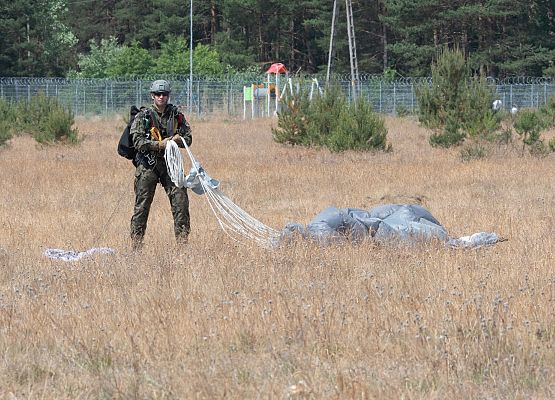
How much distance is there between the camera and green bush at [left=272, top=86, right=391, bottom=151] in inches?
942

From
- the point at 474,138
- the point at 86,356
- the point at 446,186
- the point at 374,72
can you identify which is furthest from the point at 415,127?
the point at 86,356

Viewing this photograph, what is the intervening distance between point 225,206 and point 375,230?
1460 millimetres

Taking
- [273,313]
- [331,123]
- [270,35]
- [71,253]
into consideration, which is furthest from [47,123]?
[270,35]

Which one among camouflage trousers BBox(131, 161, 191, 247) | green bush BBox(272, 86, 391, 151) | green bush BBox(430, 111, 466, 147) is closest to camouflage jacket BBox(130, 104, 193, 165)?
camouflage trousers BBox(131, 161, 191, 247)

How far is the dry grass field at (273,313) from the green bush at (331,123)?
33.1ft

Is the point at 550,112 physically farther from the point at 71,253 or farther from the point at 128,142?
the point at 71,253

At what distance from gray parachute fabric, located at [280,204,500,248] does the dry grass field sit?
1.01 ft

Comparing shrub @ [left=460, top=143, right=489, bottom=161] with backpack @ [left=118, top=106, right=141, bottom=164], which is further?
shrub @ [left=460, top=143, right=489, bottom=161]

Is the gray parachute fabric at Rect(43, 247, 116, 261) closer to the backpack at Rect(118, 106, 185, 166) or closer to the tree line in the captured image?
the backpack at Rect(118, 106, 185, 166)

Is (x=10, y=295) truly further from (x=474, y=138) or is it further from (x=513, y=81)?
(x=513, y=81)

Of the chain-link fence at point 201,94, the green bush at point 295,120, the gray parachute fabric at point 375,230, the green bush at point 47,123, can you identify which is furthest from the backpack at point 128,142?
the chain-link fence at point 201,94

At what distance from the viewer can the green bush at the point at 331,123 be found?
78.5ft

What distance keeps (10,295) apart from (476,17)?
54.8m

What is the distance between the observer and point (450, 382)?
5.12 metres
